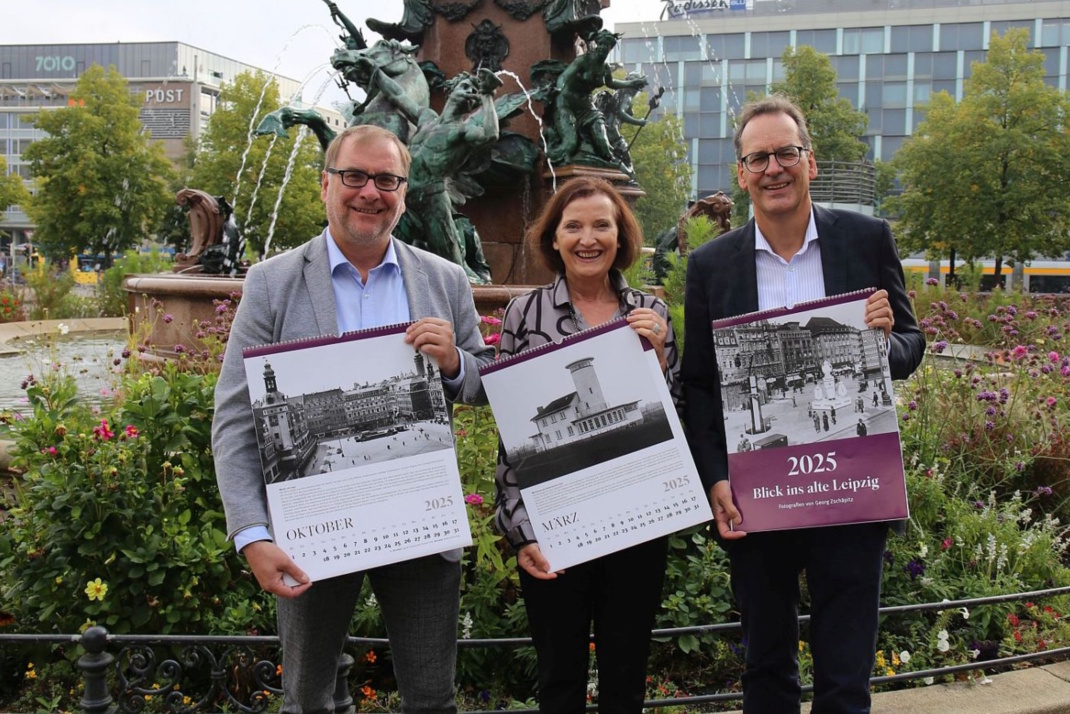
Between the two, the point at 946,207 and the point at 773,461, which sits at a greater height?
the point at 946,207

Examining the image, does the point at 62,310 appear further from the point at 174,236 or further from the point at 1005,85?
the point at 174,236

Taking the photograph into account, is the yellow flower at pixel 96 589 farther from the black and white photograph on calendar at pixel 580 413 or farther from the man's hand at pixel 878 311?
the man's hand at pixel 878 311

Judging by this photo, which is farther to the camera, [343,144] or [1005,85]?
[1005,85]

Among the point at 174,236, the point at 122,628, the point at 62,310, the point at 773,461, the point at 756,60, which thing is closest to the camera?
the point at 773,461

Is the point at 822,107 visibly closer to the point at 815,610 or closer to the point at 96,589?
the point at 96,589

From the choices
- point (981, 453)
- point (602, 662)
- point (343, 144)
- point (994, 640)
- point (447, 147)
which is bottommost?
point (994, 640)

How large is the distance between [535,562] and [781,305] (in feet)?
3.27

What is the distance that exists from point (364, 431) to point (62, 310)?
1774 centimetres

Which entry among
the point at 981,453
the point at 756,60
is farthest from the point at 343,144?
the point at 756,60

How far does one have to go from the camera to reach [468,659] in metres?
4.20

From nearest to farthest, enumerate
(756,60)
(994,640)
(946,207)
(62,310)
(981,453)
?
(994,640), (981,453), (62,310), (946,207), (756,60)

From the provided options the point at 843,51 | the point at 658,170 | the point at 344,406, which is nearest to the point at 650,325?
the point at 344,406

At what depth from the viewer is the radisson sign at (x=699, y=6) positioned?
263 feet

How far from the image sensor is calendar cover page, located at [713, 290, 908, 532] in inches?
111
